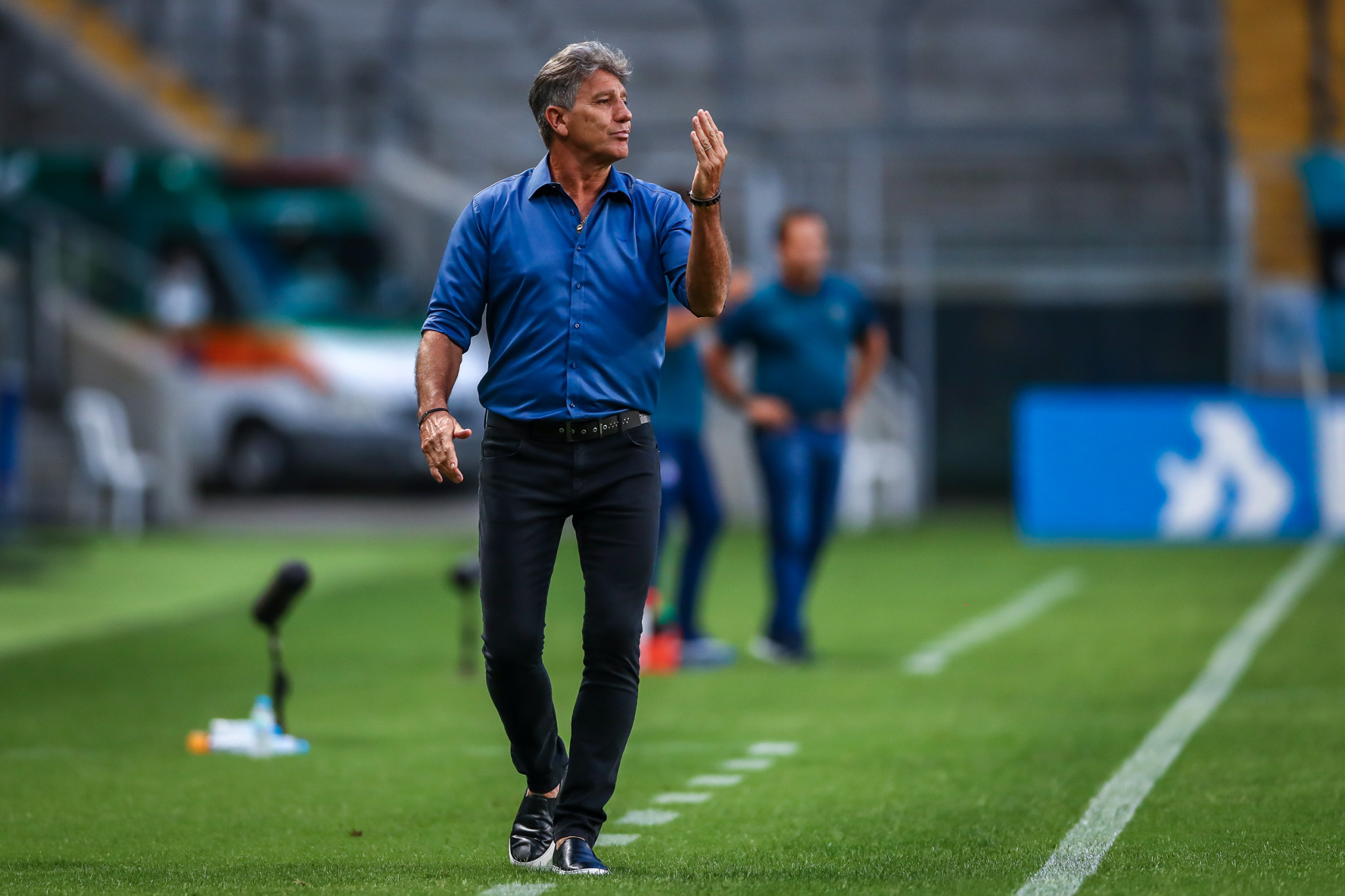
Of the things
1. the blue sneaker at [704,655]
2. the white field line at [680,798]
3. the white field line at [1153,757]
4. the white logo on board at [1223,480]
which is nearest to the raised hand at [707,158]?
the white field line at [1153,757]

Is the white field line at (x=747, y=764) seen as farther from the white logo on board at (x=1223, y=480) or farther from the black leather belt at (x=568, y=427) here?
the white logo on board at (x=1223, y=480)

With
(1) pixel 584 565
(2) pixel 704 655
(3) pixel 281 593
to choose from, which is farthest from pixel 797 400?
(1) pixel 584 565

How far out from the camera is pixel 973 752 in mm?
7148

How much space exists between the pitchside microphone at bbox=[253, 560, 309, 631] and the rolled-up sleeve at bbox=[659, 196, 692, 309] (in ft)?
8.91

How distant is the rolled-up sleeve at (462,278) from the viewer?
16.6 feet

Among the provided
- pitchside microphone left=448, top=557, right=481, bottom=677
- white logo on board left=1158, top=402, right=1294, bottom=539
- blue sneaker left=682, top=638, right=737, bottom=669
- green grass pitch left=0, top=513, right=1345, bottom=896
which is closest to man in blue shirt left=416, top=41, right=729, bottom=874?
green grass pitch left=0, top=513, right=1345, bottom=896

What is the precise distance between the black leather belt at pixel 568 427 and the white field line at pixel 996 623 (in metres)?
4.68

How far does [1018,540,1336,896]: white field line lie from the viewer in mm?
5008

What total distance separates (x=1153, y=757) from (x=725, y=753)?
1.43 metres

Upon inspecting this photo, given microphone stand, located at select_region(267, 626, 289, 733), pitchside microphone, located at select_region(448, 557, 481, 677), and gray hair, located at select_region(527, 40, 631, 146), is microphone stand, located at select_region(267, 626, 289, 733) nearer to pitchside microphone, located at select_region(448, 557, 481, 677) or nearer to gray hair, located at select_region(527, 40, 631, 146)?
pitchside microphone, located at select_region(448, 557, 481, 677)

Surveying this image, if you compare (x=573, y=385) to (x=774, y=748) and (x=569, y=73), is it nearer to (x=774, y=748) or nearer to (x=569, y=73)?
(x=569, y=73)

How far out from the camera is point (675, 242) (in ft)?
16.5

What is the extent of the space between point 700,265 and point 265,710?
3276mm

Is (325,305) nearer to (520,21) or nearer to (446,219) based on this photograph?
(446,219)
